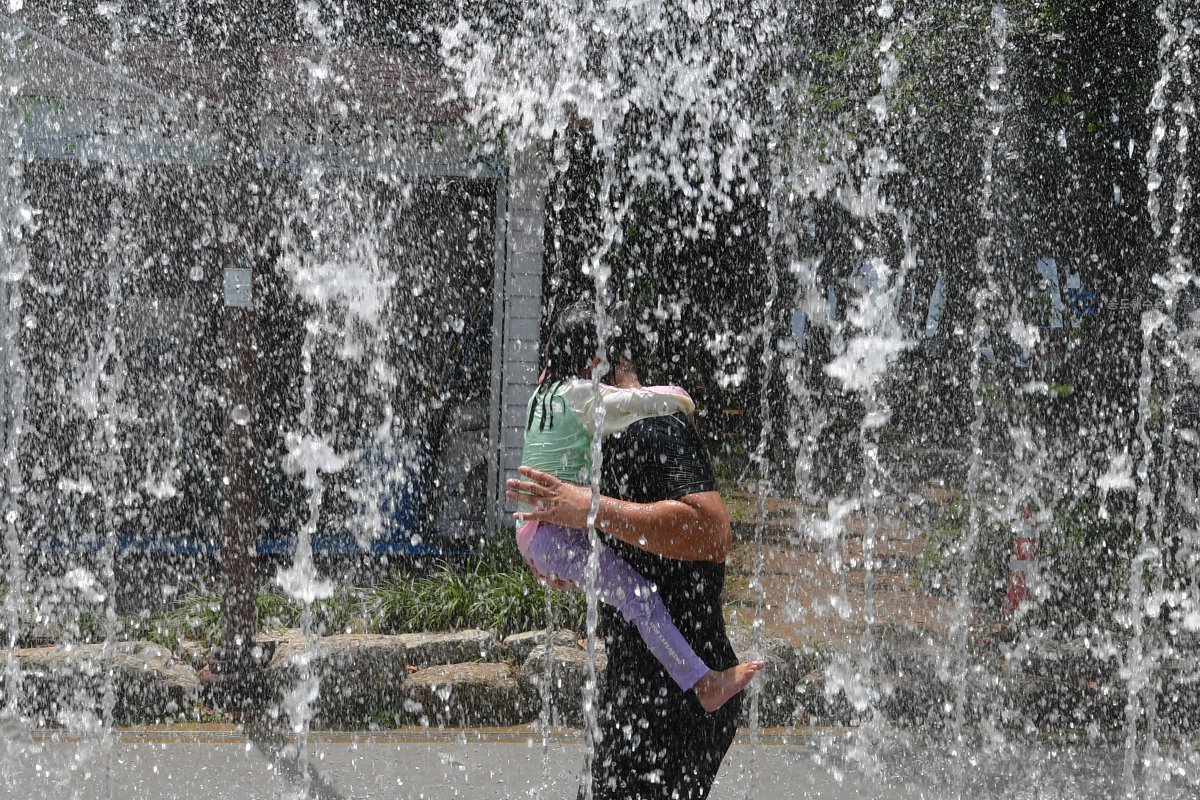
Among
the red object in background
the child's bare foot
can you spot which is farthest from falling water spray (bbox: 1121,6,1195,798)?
Answer: the child's bare foot

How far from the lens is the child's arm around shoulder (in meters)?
2.54

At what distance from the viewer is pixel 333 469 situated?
29.6 ft

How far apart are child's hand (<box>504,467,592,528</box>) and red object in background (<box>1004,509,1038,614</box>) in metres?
3.76

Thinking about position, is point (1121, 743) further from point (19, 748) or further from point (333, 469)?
point (333, 469)

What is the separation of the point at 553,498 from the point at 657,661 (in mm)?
437

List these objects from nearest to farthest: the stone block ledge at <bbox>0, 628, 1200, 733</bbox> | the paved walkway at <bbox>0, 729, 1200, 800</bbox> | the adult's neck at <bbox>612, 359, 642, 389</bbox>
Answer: the adult's neck at <bbox>612, 359, 642, 389</bbox> < the paved walkway at <bbox>0, 729, 1200, 800</bbox> < the stone block ledge at <bbox>0, 628, 1200, 733</bbox>

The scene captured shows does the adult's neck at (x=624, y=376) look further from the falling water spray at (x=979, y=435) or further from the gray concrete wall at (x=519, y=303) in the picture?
the gray concrete wall at (x=519, y=303)

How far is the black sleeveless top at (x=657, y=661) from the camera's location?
2.56m

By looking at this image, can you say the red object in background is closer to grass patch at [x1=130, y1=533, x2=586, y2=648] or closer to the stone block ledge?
the stone block ledge

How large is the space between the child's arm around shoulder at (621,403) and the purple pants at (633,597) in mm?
259

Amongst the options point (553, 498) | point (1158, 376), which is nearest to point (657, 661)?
point (553, 498)

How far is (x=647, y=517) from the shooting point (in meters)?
2.49

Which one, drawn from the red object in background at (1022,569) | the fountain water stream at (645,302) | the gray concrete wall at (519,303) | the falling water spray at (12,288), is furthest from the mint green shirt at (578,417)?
the gray concrete wall at (519,303)

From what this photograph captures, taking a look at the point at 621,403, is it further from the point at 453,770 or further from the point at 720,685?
the point at 453,770
